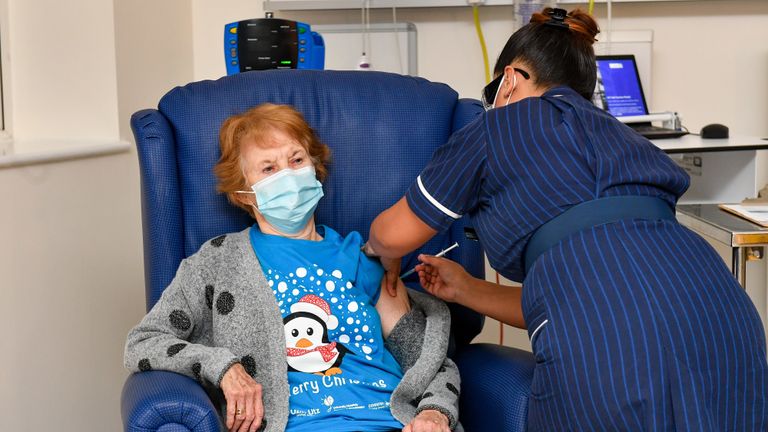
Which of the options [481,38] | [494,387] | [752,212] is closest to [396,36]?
[481,38]

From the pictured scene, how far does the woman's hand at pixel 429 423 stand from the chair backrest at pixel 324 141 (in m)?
0.36

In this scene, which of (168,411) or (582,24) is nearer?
(168,411)

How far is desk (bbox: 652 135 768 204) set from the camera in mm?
2676

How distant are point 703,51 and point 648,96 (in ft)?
0.89

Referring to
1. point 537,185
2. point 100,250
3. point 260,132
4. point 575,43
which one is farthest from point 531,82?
point 100,250

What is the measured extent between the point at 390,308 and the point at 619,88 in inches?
63.6

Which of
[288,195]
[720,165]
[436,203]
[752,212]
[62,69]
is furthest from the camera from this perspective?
[720,165]

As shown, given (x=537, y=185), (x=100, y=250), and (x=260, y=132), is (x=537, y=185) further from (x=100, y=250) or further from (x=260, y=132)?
(x=100, y=250)

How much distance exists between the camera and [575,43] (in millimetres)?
1576

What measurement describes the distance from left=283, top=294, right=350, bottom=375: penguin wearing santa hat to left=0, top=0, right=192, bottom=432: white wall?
0.81 m

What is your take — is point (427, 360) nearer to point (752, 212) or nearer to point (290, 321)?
point (290, 321)

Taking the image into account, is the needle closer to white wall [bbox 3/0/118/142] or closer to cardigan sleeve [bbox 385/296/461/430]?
cardigan sleeve [bbox 385/296/461/430]

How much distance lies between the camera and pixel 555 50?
157cm

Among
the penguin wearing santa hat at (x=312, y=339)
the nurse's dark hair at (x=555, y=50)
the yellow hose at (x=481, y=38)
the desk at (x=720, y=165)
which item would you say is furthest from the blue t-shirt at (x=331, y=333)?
the yellow hose at (x=481, y=38)
